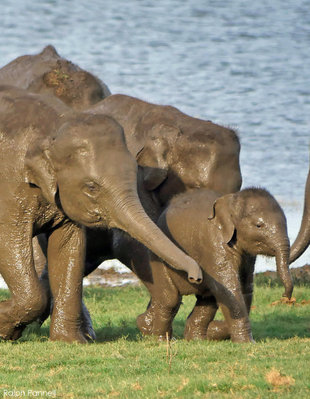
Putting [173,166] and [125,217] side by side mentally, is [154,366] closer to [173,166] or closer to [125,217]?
[125,217]

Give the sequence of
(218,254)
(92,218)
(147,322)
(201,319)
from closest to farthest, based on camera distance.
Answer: (92,218)
(218,254)
(201,319)
(147,322)

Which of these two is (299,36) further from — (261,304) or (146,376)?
(146,376)

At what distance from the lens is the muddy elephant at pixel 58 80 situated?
14.1 metres

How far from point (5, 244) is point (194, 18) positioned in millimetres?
34461

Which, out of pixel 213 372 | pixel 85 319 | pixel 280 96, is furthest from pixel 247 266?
pixel 280 96

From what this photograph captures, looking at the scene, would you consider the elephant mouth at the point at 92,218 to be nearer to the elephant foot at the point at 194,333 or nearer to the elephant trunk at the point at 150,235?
the elephant trunk at the point at 150,235

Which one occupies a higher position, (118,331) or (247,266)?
(247,266)

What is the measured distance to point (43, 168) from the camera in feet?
33.4

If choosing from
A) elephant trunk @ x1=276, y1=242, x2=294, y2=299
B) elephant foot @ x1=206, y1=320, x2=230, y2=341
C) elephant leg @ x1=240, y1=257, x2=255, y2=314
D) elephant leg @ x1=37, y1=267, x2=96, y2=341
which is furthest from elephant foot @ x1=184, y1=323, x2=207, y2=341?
elephant trunk @ x1=276, y1=242, x2=294, y2=299

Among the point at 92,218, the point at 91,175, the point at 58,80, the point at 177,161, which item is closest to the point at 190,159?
the point at 177,161

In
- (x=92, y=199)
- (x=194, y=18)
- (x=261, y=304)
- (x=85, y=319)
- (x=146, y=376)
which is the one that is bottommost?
(x=194, y=18)

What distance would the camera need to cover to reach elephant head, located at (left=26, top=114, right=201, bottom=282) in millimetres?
9891

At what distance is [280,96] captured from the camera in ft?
103

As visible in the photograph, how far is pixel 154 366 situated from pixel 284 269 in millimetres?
1655
